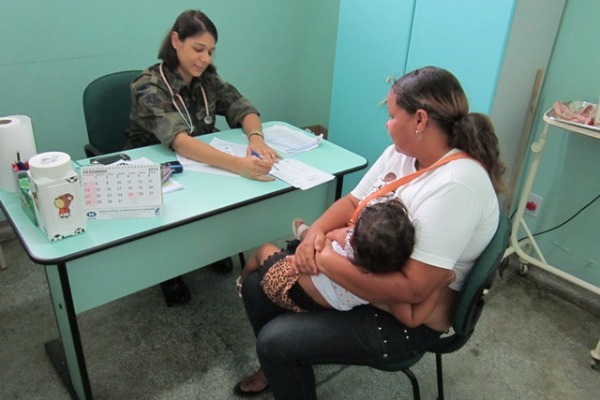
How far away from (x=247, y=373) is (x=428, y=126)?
3.84ft

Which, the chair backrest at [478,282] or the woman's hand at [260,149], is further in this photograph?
the woman's hand at [260,149]

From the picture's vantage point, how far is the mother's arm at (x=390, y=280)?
47.6 inches

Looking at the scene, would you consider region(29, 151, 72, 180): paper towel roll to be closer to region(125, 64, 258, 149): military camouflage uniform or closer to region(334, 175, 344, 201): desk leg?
region(125, 64, 258, 149): military camouflage uniform

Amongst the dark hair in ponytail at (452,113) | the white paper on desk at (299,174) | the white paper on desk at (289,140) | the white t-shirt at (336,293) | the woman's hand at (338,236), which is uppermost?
the dark hair in ponytail at (452,113)

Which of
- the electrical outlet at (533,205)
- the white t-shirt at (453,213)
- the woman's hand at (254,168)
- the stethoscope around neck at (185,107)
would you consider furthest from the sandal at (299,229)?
the electrical outlet at (533,205)

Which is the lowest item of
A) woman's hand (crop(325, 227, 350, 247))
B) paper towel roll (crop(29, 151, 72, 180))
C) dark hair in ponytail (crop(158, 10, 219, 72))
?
woman's hand (crop(325, 227, 350, 247))

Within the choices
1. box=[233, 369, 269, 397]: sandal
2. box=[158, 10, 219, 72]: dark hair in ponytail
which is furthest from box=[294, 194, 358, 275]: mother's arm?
box=[158, 10, 219, 72]: dark hair in ponytail

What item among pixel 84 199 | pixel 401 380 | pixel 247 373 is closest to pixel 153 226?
pixel 84 199

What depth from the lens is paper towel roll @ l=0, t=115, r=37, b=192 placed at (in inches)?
58.9

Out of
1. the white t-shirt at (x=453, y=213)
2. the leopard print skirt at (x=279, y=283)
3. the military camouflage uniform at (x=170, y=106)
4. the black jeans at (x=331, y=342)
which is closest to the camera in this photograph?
the white t-shirt at (x=453, y=213)

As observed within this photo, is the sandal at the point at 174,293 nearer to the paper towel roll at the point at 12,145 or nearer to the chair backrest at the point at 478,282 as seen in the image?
the paper towel roll at the point at 12,145

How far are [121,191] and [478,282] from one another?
103cm

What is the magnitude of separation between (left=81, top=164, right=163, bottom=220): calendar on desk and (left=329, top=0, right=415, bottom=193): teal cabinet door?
145 centimetres

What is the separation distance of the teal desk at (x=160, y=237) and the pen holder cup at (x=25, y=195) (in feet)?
0.08
